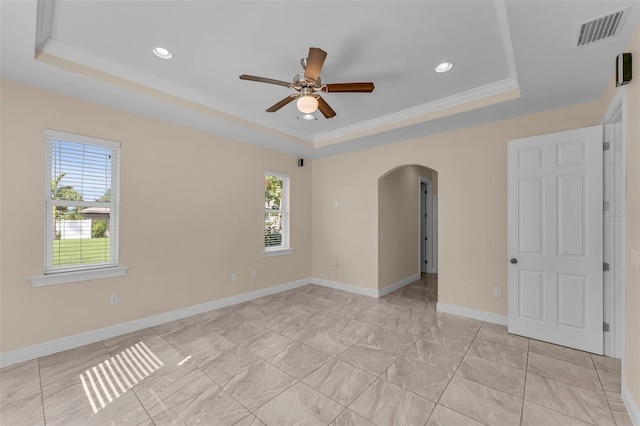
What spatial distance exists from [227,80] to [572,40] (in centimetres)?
309

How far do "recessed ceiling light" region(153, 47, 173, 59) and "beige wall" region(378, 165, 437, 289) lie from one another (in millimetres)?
3549

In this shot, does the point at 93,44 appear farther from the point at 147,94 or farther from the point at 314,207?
the point at 314,207

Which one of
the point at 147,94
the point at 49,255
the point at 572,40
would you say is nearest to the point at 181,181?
the point at 147,94

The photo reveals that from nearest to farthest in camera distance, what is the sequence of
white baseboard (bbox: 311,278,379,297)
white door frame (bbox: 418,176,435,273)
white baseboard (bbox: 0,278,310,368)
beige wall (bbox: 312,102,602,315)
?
white baseboard (bbox: 0,278,310,368), beige wall (bbox: 312,102,602,315), white baseboard (bbox: 311,278,379,297), white door frame (bbox: 418,176,435,273)

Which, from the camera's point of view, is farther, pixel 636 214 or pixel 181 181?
pixel 181 181

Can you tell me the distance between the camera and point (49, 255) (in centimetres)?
281

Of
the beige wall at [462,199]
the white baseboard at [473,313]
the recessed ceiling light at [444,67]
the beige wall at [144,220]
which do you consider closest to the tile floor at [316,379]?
the white baseboard at [473,313]

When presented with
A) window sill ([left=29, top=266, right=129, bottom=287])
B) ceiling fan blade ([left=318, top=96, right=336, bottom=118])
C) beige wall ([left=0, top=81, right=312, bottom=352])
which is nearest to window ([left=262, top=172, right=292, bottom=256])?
beige wall ([left=0, top=81, right=312, bottom=352])

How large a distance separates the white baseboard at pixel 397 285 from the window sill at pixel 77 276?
392 cm

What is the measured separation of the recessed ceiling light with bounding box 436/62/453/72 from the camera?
2.64 meters

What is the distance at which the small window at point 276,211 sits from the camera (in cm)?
505

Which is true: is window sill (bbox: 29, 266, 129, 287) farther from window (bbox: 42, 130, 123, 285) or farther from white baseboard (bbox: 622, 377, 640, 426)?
white baseboard (bbox: 622, 377, 640, 426)

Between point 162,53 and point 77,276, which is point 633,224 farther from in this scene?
point 77,276

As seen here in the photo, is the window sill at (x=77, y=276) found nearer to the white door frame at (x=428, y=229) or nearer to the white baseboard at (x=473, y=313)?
the white baseboard at (x=473, y=313)
